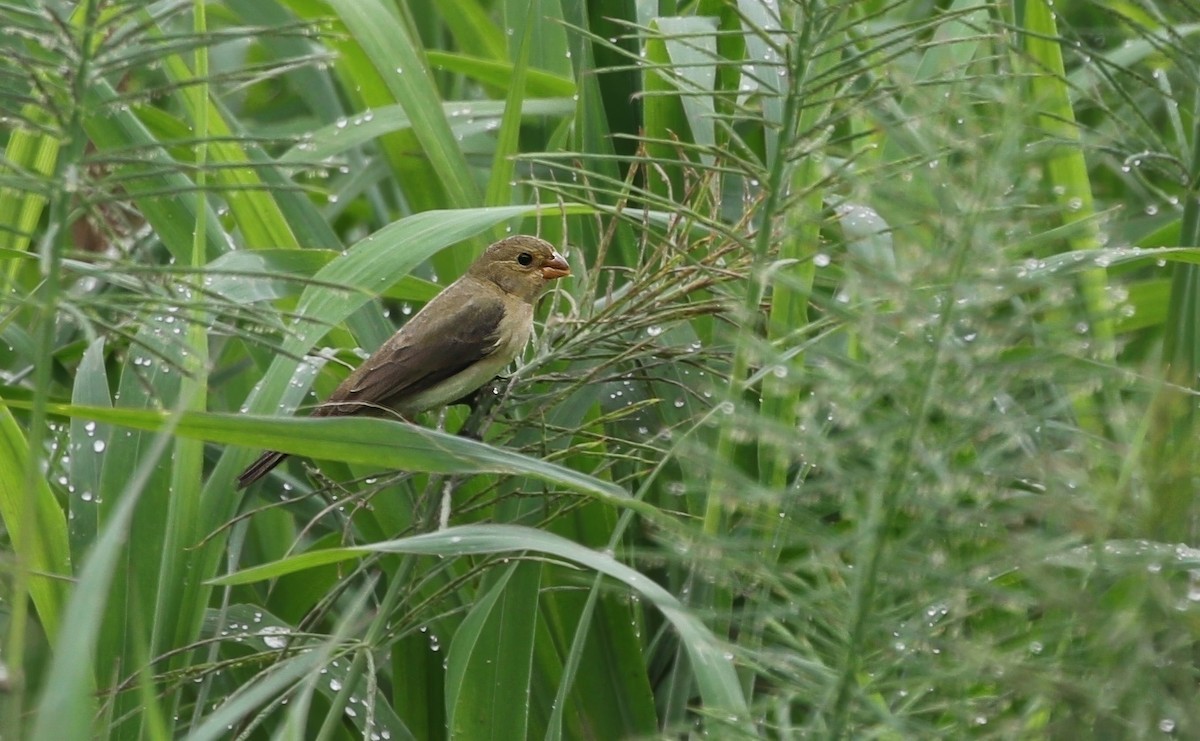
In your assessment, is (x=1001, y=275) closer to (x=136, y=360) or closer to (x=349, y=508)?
(x=349, y=508)

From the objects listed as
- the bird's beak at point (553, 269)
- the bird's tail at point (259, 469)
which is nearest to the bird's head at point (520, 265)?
the bird's beak at point (553, 269)

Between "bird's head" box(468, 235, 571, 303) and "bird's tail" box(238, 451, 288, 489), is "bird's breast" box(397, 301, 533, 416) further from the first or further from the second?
"bird's tail" box(238, 451, 288, 489)

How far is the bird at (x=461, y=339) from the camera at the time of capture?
341cm

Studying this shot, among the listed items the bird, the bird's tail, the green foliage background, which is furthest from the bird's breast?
the bird's tail

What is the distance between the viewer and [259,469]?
2.90 meters

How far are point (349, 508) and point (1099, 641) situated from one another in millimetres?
1762

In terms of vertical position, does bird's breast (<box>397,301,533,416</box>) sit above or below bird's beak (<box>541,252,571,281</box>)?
below

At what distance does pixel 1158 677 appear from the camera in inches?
55.0

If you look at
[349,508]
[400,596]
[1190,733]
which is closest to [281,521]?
[349,508]

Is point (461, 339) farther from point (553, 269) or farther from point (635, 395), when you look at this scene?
point (635, 395)

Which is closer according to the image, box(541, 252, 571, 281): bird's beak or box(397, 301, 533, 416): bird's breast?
box(397, 301, 533, 416): bird's breast

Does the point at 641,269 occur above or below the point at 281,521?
above

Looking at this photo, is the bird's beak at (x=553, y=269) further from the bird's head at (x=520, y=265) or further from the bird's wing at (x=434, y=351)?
the bird's wing at (x=434, y=351)

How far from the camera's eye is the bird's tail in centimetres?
287
